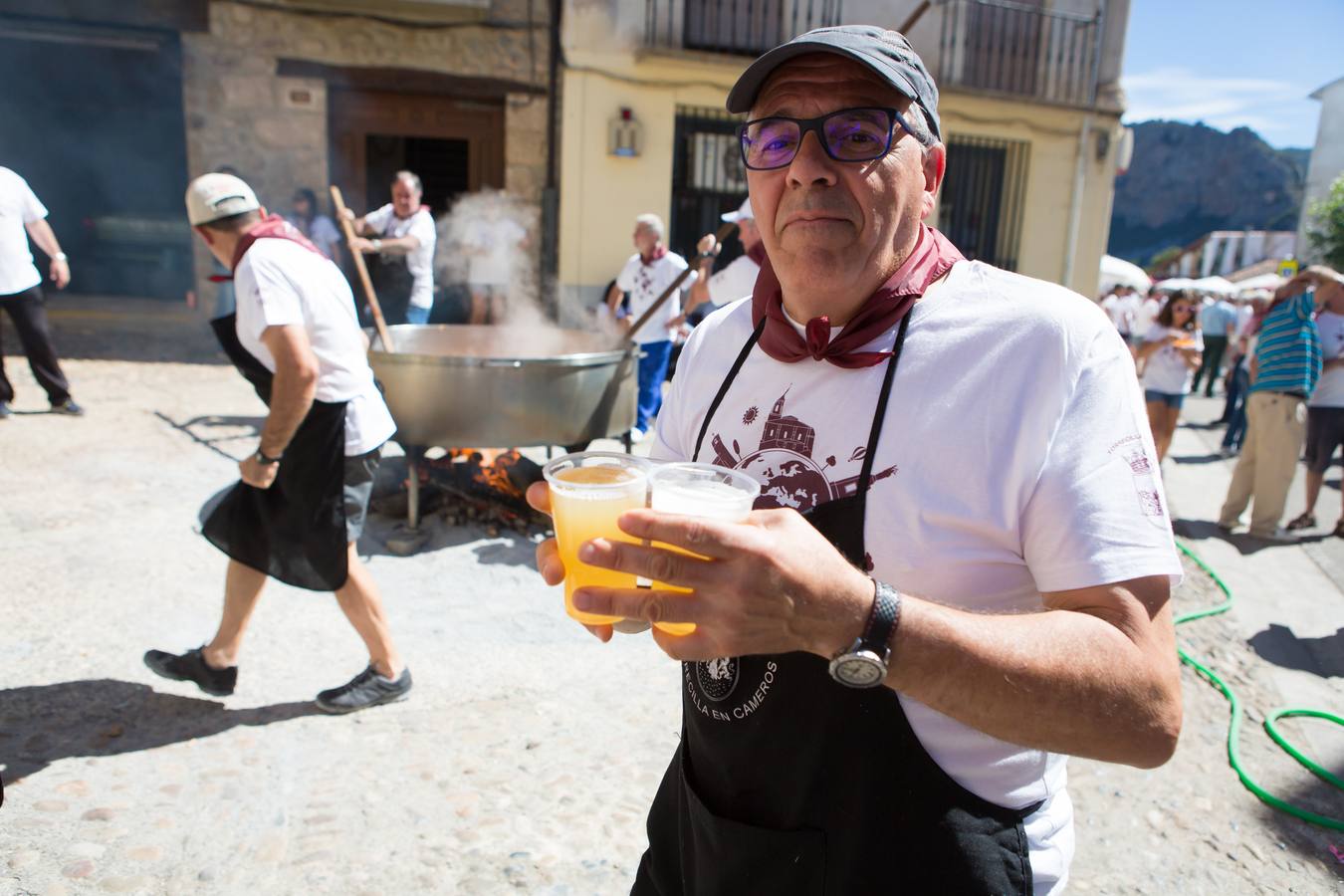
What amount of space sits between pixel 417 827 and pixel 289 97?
10.4 metres

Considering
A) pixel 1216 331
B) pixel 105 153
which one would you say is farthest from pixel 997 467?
pixel 105 153

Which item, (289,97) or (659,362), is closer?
(659,362)

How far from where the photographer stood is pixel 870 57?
4.33 feet

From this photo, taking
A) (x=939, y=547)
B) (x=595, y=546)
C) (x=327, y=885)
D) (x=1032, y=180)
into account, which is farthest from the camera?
(x=1032, y=180)

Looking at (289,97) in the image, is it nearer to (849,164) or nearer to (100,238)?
(100,238)

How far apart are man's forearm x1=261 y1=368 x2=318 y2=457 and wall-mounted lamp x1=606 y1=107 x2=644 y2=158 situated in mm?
9828

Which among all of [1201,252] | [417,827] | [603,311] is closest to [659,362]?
[603,311]

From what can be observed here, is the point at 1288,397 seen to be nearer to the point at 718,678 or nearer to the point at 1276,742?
the point at 1276,742

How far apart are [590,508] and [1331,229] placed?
36.0 meters

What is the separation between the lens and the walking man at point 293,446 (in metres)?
3.29

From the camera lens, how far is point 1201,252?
47719 mm

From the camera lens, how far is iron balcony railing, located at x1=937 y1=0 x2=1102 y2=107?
14.7m

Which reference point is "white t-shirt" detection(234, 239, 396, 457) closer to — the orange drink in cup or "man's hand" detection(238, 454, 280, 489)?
"man's hand" detection(238, 454, 280, 489)

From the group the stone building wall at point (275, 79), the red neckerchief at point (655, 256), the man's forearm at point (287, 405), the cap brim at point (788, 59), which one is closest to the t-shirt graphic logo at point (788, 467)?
the cap brim at point (788, 59)
